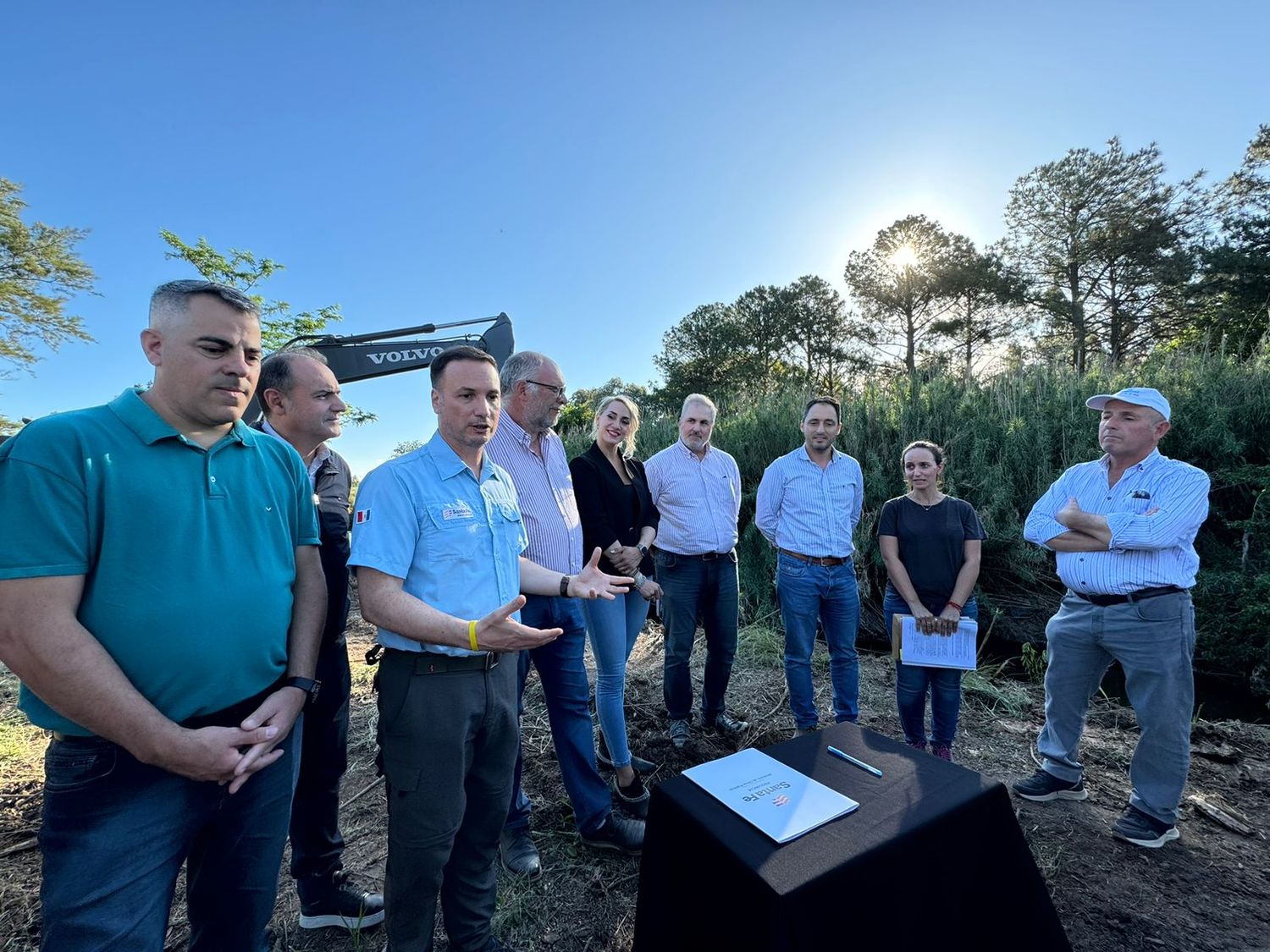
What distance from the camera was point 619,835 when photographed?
7.78ft

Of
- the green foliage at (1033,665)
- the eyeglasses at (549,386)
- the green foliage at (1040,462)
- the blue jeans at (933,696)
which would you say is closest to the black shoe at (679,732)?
the blue jeans at (933,696)

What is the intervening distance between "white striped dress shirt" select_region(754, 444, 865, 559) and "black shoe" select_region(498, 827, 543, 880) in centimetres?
218

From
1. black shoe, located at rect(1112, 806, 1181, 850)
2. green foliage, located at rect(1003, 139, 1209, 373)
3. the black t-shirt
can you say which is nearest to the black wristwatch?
the black t-shirt

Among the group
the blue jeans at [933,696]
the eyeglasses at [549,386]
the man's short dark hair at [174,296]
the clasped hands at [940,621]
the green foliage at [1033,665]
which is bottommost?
the green foliage at [1033,665]

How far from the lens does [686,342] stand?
28.7 metres

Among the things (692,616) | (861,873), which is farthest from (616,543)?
(861,873)

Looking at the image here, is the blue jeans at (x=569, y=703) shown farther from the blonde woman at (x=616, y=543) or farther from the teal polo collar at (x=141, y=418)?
the teal polo collar at (x=141, y=418)

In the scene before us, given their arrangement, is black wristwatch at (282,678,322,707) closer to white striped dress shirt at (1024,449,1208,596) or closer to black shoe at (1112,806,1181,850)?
white striped dress shirt at (1024,449,1208,596)

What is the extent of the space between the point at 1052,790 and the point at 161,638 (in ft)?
12.8

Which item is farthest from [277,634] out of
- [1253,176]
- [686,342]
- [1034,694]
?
[686,342]

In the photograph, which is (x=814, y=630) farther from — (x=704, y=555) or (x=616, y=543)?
(x=616, y=543)

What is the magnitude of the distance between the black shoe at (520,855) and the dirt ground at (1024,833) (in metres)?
0.04

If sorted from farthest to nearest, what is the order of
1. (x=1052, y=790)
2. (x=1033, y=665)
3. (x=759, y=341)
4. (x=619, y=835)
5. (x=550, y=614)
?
(x=759, y=341) → (x=1033, y=665) → (x=1052, y=790) → (x=619, y=835) → (x=550, y=614)

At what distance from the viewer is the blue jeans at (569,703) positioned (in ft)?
7.43
